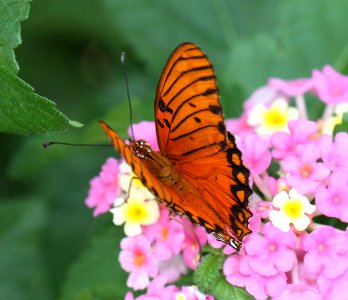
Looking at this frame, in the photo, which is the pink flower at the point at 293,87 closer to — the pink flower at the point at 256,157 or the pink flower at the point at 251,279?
the pink flower at the point at 256,157

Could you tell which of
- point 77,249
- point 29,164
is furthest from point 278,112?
point 77,249

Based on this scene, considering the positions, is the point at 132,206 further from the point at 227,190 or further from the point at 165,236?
the point at 227,190

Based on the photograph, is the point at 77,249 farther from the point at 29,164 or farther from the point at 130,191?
the point at 130,191

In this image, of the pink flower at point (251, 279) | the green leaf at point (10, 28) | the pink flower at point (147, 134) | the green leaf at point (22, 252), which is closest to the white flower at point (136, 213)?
the pink flower at point (147, 134)

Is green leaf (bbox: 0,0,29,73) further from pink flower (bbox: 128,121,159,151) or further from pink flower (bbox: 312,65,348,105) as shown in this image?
pink flower (bbox: 312,65,348,105)

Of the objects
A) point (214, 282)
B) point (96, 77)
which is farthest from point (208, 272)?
point (96, 77)

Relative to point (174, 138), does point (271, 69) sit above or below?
above

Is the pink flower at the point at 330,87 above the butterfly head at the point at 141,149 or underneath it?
above
